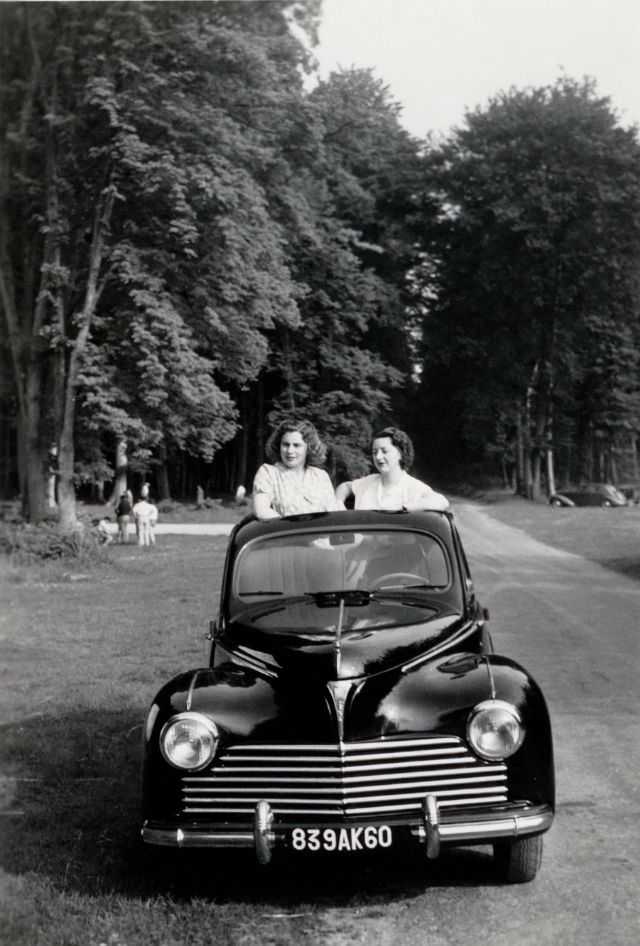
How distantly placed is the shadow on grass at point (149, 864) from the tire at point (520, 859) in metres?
0.10

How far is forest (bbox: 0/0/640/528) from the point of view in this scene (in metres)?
19.8

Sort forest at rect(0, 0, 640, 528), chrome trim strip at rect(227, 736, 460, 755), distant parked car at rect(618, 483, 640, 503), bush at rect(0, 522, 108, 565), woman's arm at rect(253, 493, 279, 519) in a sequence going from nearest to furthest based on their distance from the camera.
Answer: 1. chrome trim strip at rect(227, 736, 460, 755)
2. woman's arm at rect(253, 493, 279, 519)
3. bush at rect(0, 522, 108, 565)
4. forest at rect(0, 0, 640, 528)
5. distant parked car at rect(618, 483, 640, 503)

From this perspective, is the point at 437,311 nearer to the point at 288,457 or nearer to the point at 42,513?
the point at 42,513

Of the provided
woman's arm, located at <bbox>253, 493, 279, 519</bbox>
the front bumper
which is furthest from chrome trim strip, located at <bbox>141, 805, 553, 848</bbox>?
woman's arm, located at <bbox>253, 493, 279, 519</bbox>

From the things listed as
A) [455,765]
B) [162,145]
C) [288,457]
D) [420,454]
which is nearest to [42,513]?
[162,145]

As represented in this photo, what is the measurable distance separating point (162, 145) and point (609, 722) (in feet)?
54.6

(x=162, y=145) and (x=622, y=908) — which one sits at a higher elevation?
(x=162, y=145)

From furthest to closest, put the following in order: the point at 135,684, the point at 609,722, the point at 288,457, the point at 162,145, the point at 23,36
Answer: the point at 162,145 → the point at 23,36 → the point at 135,684 → the point at 609,722 → the point at 288,457

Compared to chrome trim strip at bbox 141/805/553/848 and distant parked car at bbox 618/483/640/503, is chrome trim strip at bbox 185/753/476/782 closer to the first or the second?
chrome trim strip at bbox 141/805/553/848

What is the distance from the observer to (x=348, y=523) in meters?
5.65

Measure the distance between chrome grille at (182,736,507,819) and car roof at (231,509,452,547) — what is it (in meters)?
1.45

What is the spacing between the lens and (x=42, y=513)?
77.5ft

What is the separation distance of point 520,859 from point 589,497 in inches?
1729

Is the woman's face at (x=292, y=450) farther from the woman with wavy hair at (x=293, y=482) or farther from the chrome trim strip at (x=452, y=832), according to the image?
the chrome trim strip at (x=452, y=832)
